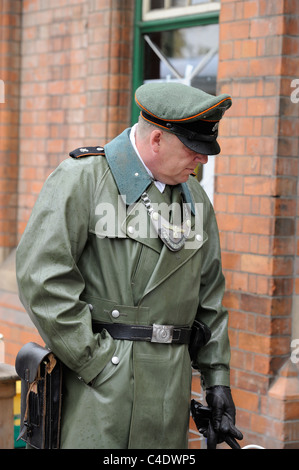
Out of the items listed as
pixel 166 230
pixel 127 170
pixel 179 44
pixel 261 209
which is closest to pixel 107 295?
pixel 166 230

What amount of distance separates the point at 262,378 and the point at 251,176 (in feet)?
4.05

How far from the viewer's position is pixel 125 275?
11.0 ft

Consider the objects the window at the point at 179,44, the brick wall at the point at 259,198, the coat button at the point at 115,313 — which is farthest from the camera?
the window at the point at 179,44

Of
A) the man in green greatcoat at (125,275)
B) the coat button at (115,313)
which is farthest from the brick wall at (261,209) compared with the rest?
the coat button at (115,313)

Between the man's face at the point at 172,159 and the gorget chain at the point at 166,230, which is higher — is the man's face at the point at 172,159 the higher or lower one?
the higher one

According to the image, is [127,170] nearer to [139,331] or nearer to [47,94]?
[139,331]

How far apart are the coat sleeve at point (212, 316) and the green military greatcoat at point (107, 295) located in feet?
0.68

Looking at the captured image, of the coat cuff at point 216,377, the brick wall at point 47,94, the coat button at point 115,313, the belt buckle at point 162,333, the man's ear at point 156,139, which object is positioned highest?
the brick wall at point 47,94

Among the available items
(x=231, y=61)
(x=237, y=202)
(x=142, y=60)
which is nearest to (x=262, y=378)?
(x=237, y=202)

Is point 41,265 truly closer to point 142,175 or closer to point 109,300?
point 109,300

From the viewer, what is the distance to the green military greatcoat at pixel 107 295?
10.6ft

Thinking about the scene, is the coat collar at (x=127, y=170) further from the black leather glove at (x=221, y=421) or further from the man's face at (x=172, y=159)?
the black leather glove at (x=221, y=421)

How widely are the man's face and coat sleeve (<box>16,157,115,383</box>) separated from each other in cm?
32

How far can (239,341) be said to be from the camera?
17.8 ft
